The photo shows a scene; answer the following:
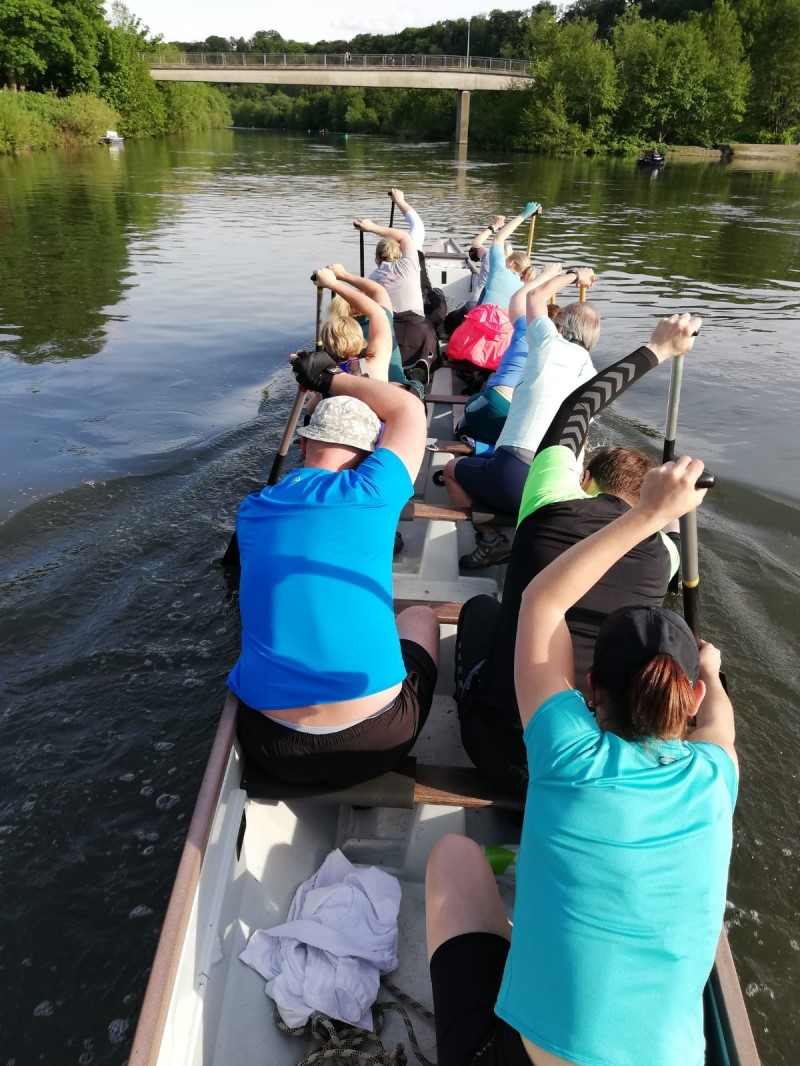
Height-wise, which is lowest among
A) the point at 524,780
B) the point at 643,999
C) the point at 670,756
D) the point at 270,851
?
the point at 270,851

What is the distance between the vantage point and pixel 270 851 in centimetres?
273

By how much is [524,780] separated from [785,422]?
7.35m

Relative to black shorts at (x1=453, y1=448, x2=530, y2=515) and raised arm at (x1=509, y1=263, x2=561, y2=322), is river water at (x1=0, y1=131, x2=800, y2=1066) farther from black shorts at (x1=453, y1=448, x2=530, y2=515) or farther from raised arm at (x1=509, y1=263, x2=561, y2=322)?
raised arm at (x1=509, y1=263, x2=561, y2=322)

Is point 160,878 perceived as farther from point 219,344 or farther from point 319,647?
point 219,344

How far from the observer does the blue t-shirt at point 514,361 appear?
223 inches

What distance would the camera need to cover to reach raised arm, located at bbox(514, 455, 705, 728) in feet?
5.94

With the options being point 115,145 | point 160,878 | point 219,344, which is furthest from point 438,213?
point 115,145

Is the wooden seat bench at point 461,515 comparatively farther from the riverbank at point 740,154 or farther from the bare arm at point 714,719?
the riverbank at point 740,154

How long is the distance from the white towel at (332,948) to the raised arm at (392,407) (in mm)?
1561

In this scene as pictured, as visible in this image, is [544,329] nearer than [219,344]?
Yes

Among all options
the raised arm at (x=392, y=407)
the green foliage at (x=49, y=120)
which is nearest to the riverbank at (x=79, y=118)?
the green foliage at (x=49, y=120)

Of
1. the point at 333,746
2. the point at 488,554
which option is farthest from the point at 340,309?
the point at 333,746

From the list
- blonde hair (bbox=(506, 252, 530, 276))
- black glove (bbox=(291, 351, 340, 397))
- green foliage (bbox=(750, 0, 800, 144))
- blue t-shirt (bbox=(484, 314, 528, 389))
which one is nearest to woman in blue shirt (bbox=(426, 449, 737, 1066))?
black glove (bbox=(291, 351, 340, 397))

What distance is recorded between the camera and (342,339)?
4906 millimetres
